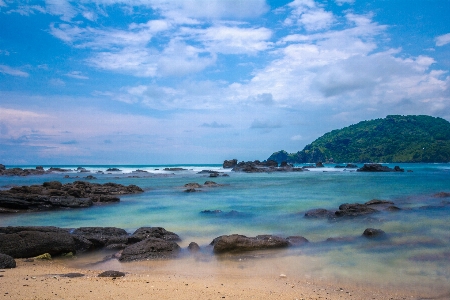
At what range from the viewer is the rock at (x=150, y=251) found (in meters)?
10.9

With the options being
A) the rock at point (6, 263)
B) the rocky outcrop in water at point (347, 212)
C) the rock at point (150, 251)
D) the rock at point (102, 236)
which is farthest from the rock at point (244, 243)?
the rocky outcrop in water at point (347, 212)

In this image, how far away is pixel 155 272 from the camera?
9.45 meters

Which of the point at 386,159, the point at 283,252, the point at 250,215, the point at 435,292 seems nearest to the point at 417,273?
the point at 435,292

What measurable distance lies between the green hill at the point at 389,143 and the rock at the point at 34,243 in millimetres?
132564

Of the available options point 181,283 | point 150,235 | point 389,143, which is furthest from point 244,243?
point 389,143

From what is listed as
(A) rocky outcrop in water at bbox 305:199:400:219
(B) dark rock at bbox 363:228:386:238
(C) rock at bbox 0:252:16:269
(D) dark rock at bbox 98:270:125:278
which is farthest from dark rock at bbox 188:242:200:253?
(A) rocky outcrop in water at bbox 305:199:400:219

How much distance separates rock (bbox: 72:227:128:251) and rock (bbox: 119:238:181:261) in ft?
6.53

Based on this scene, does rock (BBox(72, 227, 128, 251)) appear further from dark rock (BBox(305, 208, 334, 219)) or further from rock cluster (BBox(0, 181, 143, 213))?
rock cluster (BBox(0, 181, 143, 213))

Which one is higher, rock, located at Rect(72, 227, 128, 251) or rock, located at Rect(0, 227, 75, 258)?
rock, located at Rect(0, 227, 75, 258)

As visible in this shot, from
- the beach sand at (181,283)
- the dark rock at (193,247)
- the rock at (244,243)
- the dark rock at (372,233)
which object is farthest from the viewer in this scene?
the dark rock at (372,233)

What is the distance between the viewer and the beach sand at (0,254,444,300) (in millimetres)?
6961

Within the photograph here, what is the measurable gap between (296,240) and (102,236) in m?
8.12

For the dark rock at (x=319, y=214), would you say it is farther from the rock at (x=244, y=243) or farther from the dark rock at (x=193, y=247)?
the dark rock at (x=193, y=247)

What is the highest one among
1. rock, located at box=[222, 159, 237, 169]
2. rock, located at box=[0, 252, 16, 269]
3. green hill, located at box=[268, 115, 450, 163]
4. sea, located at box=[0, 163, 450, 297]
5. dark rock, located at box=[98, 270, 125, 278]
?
green hill, located at box=[268, 115, 450, 163]
